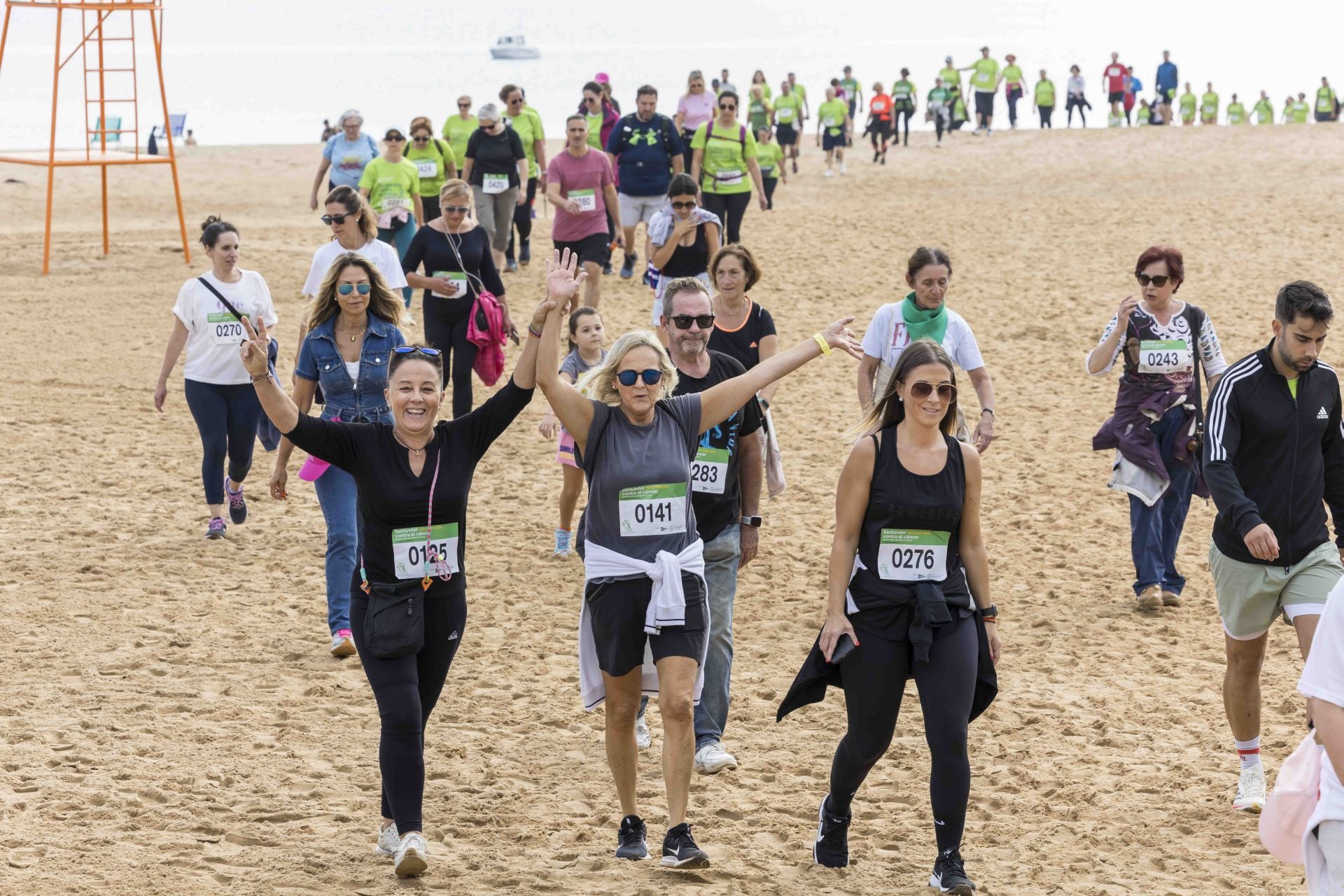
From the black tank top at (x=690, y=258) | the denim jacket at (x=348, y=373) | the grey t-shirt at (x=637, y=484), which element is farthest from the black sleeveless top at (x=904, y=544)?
the black tank top at (x=690, y=258)

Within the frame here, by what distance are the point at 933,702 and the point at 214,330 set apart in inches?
227

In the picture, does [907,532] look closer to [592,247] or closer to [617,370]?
[617,370]

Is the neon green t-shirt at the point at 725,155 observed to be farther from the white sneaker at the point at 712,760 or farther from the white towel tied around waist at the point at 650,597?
the white towel tied around waist at the point at 650,597

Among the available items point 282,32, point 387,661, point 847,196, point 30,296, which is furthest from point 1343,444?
point 282,32

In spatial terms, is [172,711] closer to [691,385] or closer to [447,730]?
[447,730]

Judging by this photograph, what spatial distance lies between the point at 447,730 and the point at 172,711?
4.31 ft

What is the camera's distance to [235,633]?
8.40 meters

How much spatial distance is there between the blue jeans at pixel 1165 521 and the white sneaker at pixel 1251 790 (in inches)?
97.9

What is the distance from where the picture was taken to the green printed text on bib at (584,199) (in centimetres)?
1465

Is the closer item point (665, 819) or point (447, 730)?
point (665, 819)

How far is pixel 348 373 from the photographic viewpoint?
7480 mm

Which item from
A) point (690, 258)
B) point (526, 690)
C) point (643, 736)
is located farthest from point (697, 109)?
point (643, 736)

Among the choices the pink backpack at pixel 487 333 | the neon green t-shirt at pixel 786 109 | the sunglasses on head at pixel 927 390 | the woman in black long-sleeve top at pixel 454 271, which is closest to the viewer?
the sunglasses on head at pixel 927 390

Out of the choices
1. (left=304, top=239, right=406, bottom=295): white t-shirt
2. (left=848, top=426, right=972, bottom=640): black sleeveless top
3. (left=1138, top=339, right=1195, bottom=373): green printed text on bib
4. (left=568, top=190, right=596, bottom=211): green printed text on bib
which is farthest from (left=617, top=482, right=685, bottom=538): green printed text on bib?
(left=568, top=190, right=596, bottom=211): green printed text on bib
